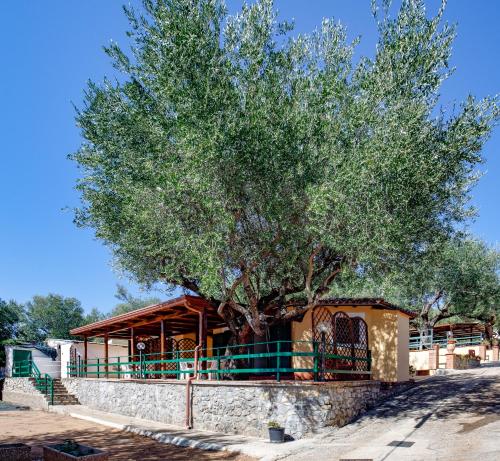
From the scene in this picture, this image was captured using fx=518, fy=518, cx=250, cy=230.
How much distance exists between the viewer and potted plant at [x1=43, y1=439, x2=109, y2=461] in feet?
31.5

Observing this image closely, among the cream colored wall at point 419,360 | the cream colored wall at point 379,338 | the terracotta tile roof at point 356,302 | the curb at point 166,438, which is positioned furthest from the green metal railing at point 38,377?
the cream colored wall at point 419,360

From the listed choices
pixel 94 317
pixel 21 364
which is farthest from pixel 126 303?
pixel 21 364

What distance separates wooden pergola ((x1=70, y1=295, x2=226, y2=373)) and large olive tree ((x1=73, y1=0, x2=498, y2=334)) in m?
2.83

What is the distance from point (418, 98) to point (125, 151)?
8.90m

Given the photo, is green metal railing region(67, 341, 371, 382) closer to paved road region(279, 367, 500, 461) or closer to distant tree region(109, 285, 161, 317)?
paved road region(279, 367, 500, 461)

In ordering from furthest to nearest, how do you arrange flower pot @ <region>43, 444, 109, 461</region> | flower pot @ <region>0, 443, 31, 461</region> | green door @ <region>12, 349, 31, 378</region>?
green door @ <region>12, 349, 31, 378</region>, flower pot @ <region>0, 443, 31, 461</region>, flower pot @ <region>43, 444, 109, 461</region>

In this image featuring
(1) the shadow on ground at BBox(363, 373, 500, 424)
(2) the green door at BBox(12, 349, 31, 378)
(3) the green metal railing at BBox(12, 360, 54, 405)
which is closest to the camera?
(1) the shadow on ground at BBox(363, 373, 500, 424)

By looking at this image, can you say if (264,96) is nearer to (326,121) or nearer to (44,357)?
(326,121)

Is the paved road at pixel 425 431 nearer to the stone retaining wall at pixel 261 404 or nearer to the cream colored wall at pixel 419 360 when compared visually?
the stone retaining wall at pixel 261 404

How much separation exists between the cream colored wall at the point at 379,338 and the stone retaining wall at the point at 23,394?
45.6ft

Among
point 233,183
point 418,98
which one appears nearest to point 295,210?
point 233,183

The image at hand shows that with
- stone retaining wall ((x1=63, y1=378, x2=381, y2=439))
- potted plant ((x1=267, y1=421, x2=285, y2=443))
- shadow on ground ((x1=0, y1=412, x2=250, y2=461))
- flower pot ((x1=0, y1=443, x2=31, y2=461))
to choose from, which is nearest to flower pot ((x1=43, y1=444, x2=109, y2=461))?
flower pot ((x1=0, y1=443, x2=31, y2=461))

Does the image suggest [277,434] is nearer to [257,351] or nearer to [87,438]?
[87,438]

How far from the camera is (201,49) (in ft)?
48.2
